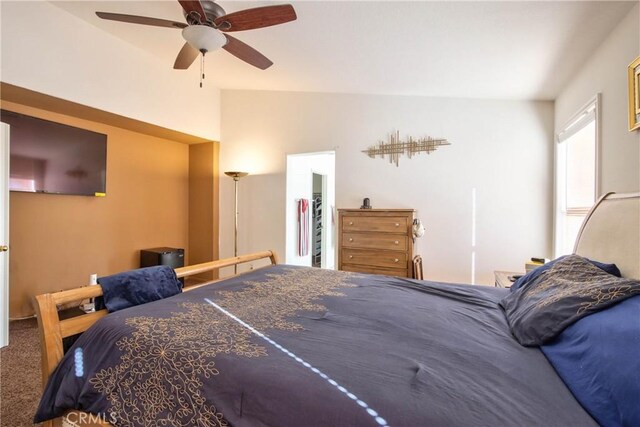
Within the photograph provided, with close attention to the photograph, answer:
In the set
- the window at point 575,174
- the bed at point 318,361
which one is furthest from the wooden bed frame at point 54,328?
the window at point 575,174

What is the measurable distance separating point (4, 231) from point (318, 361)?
3.13 m

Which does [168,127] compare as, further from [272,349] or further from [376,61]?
[272,349]

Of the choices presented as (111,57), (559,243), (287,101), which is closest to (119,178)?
(111,57)

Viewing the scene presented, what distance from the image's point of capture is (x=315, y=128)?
410 centimetres

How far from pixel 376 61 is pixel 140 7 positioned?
2167 millimetres

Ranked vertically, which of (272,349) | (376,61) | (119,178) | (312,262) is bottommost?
(312,262)

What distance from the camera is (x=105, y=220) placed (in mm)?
3750

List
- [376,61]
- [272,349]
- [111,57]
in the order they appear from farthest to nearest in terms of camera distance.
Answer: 1. [111,57]
2. [376,61]
3. [272,349]

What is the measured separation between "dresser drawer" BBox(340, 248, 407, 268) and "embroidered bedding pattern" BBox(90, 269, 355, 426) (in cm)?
205

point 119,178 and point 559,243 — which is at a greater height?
point 119,178

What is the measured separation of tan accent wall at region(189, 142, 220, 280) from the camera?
→ 4.66 m

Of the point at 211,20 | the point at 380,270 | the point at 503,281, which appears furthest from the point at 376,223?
the point at 211,20

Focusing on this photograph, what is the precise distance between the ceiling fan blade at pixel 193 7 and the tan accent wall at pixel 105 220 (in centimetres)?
251

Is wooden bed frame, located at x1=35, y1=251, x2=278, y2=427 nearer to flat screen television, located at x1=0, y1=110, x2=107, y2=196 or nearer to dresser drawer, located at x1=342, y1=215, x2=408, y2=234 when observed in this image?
flat screen television, located at x1=0, y1=110, x2=107, y2=196
